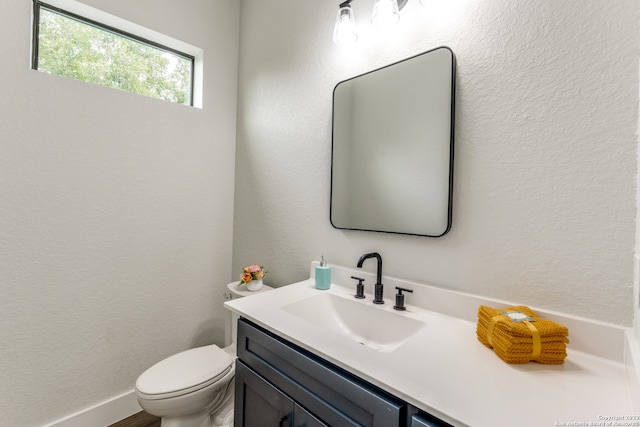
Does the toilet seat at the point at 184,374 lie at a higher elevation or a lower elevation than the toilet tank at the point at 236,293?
lower

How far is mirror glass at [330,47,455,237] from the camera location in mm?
1069

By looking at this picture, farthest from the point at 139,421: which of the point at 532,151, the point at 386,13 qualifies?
the point at 386,13

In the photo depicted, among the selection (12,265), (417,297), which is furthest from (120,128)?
(417,297)

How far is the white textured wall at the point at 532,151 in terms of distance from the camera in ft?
2.54

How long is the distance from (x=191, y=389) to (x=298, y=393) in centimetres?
74

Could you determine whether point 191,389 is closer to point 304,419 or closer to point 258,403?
point 258,403

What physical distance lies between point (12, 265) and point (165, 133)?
0.99 m

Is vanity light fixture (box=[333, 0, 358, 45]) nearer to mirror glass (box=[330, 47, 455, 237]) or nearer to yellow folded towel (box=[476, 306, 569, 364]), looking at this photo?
mirror glass (box=[330, 47, 455, 237])

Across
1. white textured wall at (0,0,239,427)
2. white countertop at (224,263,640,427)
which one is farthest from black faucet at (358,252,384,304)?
white textured wall at (0,0,239,427)

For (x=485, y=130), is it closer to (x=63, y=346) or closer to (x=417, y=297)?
(x=417, y=297)

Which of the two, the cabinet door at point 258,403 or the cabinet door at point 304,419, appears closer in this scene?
the cabinet door at point 304,419

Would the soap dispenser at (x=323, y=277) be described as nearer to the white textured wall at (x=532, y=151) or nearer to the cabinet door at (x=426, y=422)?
the white textured wall at (x=532, y=151)

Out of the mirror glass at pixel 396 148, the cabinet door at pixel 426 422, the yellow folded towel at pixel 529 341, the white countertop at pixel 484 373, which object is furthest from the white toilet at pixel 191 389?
the yellow folded towel at pixel 529 341

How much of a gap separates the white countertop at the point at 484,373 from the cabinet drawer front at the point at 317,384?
0.04m
